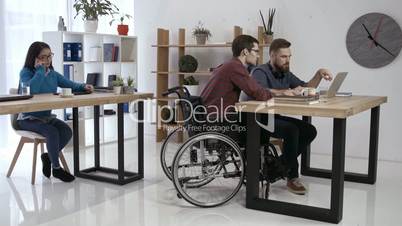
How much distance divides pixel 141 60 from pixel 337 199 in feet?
12.9

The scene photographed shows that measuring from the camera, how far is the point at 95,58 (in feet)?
17.9

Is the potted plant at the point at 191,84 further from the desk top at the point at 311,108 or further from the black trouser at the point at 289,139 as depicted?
the desk top at the point at 311,108

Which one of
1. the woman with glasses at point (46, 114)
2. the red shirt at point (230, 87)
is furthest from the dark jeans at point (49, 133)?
the red shirt at point (230, 87)

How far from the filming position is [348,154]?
4.90m

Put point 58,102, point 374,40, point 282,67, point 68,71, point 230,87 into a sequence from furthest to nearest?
point 68,71 → point 374,40 → point 282,67 → point 230,87 → point 58,102

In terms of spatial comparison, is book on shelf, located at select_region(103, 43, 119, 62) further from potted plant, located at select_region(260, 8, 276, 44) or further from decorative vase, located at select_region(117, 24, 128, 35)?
potted plant, located at select_region(260, 8, 276, 44)

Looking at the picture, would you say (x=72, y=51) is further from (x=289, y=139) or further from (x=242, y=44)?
(x=289, y=139)

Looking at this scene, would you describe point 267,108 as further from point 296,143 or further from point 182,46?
point 182,46

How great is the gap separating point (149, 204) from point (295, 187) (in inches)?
44.1

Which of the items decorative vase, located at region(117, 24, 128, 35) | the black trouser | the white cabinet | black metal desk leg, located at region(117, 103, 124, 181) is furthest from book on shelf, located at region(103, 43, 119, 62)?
the black trouser

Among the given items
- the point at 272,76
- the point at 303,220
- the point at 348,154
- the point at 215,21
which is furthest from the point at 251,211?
the point at 215,21

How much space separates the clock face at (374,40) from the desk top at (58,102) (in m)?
2.28

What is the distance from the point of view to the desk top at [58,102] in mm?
2717

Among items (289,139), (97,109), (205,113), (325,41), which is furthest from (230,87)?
(325,41)
